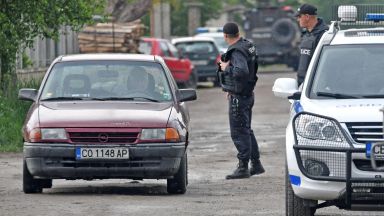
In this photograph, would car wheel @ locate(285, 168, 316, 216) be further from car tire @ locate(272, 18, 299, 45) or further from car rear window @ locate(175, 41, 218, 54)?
car tire @ locate(272, 18, 299, 45)

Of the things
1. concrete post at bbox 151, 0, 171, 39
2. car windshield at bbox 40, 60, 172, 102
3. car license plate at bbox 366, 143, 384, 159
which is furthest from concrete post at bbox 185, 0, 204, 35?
car license plate at bbox 366, 143, 384, 159

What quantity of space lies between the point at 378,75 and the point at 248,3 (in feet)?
204

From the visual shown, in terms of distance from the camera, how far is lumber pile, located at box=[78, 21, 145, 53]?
36406 millimetres

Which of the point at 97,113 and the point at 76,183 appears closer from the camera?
the point at 97,113

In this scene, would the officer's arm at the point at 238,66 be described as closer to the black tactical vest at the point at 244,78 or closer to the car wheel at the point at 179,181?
the black tactical vest at the point at 244,78

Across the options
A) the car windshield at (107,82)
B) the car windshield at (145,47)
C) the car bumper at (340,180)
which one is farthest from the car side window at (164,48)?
the car bumper at (340,180)

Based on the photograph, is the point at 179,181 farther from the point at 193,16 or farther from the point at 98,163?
the point at 193,16

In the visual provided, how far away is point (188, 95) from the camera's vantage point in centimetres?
1453

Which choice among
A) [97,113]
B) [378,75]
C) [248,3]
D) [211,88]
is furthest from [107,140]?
[248,3]

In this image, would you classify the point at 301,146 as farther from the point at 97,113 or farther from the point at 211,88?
the point at 211,88

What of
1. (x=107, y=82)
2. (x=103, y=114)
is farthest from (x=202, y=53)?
(x=103, y=114)

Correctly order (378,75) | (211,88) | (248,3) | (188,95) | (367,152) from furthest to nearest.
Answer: (248,3) → (211,88) → (188,95) → (378,75) → (367,152)

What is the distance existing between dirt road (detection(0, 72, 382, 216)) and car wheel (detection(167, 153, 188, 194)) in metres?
0.11

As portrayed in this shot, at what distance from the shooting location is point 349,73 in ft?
37.7
